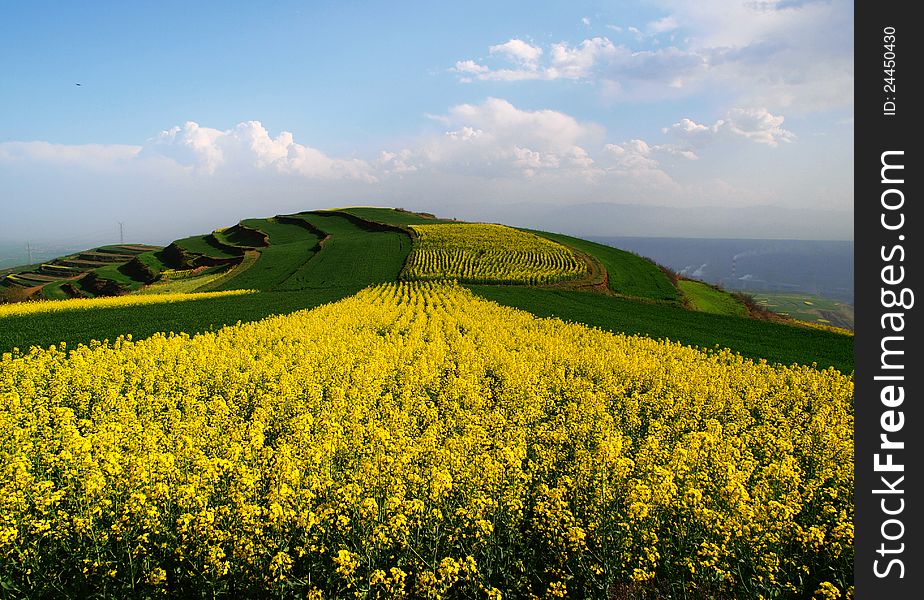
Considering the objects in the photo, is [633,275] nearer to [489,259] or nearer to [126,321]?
[489,259]

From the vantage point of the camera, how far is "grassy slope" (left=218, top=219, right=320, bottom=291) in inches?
2105

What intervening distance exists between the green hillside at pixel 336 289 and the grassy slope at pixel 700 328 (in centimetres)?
8

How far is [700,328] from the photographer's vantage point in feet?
90.8

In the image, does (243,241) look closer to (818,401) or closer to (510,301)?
(510,301)

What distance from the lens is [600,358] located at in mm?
15492

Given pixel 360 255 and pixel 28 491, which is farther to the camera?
pixel 360 255

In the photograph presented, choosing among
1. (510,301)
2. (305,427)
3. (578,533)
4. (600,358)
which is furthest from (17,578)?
(510,301)

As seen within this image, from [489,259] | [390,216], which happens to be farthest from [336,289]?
[390,216]

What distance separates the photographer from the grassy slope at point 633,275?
153 feet

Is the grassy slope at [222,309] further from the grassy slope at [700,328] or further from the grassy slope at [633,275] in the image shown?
the grassy slope at [633,275]

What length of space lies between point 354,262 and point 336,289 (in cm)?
1569

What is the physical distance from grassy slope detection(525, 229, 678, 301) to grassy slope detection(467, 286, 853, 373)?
7.72 meters

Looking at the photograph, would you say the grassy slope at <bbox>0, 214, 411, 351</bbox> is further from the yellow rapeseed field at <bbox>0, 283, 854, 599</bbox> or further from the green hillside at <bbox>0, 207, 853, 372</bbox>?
the yellow rapeseed field at <bbox>0, 283, 854, 599</bbox>

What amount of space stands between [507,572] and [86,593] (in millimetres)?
4855
